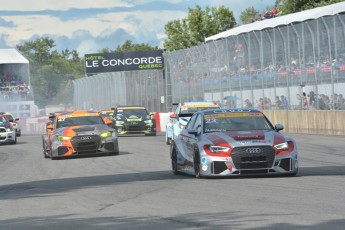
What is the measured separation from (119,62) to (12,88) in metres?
14.9

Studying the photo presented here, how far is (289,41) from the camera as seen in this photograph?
35.9m

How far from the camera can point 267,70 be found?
3816 centimetres

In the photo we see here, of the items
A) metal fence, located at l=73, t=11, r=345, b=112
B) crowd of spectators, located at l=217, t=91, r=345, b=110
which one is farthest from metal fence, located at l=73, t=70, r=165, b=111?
crowd of spectators, located at l=217, t=91, r=345, b=110

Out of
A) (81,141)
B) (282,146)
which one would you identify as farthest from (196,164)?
(81,141)

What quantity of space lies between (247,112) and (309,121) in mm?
18939

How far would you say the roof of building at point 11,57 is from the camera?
300 feet

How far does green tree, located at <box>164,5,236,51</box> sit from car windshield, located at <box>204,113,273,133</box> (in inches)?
3024

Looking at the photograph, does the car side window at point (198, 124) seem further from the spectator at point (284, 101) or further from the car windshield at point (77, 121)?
the spectator at point (284, 101)

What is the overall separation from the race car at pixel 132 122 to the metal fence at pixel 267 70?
4511 mm

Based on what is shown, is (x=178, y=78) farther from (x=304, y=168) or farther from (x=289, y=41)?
(x=304, y=168)

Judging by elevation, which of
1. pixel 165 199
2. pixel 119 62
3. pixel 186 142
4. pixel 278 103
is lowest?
pixel 165 199

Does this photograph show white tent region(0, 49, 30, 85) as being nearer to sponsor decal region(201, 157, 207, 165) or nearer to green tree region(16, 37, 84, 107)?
green tree region(16, 37, 84, 107)

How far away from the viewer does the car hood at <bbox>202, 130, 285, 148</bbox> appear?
14812mm

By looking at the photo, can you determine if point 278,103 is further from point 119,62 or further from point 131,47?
point 131,47
